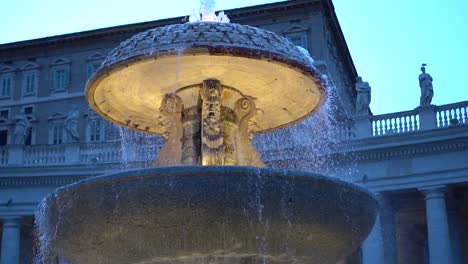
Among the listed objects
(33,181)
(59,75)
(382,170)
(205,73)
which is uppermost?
(59,75)

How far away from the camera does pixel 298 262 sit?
453 inches

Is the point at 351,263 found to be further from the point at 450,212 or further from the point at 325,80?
the point at 325,80

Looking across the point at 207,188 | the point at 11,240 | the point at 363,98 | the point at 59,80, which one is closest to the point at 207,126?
the point at 207,188

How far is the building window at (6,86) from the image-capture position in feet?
192

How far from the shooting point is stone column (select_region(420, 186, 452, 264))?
101 feet

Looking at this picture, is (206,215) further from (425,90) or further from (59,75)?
(59,75)

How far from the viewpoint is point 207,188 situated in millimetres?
10477

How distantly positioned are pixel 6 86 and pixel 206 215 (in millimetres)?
50749

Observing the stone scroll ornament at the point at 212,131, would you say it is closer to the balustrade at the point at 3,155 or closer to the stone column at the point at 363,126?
the stone column at the point at 363,126

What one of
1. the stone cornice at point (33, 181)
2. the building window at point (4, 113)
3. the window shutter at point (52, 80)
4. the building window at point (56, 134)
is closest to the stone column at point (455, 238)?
the stone cornice at point (33, 181)

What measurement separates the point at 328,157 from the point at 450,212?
5.10m

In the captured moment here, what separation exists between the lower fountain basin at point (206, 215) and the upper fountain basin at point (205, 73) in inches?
99.2

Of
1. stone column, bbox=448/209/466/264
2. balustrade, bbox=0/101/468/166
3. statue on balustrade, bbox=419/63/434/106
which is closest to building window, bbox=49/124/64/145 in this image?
balustrade, bbox=0/101/468/166

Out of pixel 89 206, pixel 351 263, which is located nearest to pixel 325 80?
pixel 89 206
